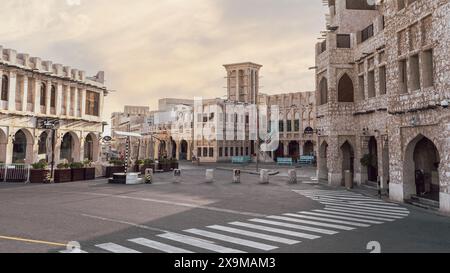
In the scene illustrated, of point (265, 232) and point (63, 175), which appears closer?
point (265, 232)

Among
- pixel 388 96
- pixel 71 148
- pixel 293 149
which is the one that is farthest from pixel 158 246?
pixel 293 149

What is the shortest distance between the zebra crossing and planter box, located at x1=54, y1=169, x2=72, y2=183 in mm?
21422

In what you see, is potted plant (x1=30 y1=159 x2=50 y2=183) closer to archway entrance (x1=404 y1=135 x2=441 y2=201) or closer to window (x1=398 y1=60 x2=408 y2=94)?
archway entrance (x1=404 y1=135 x2=441 y2=201)

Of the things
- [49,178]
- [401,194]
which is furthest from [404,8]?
[49,178]

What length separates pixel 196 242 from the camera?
976 centimetres

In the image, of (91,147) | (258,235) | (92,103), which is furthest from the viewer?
Answer: (91,147)

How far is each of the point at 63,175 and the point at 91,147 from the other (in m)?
14.6

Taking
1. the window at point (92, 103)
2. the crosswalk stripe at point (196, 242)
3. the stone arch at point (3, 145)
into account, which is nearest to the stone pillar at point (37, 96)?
the stone arch at point (3, 145)

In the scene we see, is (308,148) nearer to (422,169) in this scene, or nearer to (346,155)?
(346,155)

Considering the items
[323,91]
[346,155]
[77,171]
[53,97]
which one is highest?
[53,97]

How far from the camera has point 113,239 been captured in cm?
994

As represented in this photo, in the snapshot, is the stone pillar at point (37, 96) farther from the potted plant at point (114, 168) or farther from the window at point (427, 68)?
the window at point (427, 68)

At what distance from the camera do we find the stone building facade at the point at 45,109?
1249 inches

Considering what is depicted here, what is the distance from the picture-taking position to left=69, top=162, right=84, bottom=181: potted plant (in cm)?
2992
